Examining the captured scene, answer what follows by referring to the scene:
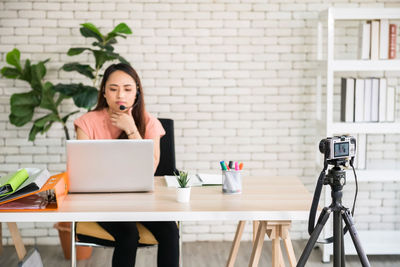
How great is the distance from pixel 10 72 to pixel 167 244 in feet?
6.31

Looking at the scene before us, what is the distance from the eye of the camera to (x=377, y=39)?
3588mm

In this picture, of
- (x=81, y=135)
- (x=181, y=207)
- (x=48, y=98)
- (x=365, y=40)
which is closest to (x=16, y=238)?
(x=81, y=135)

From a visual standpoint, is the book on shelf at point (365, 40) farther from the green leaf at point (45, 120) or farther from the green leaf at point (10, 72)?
the green leaf at point (10, 72)

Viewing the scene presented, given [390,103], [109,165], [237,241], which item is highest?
[390,103]

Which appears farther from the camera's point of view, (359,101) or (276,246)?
(359,101)

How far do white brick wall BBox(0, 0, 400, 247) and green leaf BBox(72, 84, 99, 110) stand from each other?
0.49 m

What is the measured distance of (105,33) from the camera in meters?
3.98

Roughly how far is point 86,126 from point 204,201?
96 centimetres

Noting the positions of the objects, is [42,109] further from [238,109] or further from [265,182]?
[265,182]

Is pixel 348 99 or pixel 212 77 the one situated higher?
pixel 212 77

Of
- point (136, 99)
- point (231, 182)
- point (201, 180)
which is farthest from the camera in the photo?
point (136, 99)

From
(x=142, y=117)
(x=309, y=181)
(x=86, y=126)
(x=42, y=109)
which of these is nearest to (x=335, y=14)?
(x=309, y=181)

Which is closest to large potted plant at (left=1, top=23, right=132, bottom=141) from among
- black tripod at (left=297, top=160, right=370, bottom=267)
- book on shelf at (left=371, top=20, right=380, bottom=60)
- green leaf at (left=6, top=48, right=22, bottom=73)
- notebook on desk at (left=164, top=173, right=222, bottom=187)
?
green leaf at (left=6, top=48, right=22, bottom=73)

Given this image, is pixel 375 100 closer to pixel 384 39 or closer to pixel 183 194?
pixel 384 39
